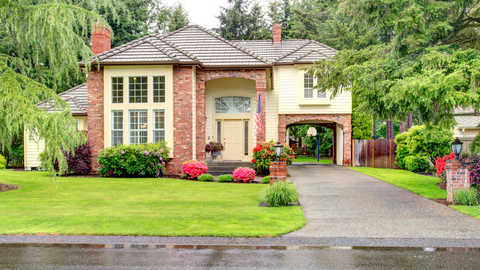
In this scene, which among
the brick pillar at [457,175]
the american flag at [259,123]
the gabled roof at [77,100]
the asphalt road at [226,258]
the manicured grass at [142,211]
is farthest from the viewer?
the gabled roof at [77,100]

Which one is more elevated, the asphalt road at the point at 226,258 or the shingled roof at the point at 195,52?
the shingled roof at the point at 195,52

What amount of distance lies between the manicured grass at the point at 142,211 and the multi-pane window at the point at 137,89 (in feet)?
14.6

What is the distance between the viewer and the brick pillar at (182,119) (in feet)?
50.1

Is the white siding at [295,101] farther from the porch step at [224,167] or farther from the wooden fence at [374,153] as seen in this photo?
the porch step at [224,167]

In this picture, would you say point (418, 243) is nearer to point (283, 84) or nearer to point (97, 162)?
point (97, 162)

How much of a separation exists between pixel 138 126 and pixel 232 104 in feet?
18.4

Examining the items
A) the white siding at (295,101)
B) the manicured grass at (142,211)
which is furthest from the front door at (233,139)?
the manicured grass at (142,211)

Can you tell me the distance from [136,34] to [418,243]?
29.3m

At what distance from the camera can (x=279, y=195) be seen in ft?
29.1

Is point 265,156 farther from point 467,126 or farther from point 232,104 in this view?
point 467,126

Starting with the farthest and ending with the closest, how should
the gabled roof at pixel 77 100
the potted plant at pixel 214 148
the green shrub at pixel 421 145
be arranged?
the potted plant at pixel 214 148, the gabled roof at pixel 77 100, the green shrub at pixel 421 145

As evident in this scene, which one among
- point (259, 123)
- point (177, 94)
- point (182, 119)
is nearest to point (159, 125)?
point (182, 119)

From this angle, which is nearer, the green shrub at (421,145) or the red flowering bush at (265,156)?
the red flowering bush at (265,156)

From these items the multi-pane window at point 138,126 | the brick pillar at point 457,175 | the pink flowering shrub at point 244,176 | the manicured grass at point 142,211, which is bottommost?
the manicured grass at point 142,211
